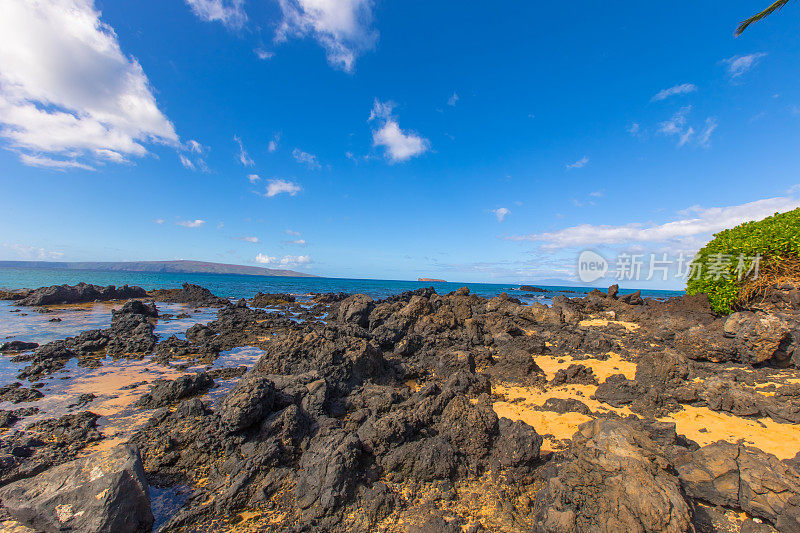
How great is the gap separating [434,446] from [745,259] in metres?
14.6

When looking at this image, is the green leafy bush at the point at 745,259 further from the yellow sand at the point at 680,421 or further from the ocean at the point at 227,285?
the ocean at the point at 227,285

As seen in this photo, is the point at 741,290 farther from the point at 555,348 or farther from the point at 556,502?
the point at 556,502

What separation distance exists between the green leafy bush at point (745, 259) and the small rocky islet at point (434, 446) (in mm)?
1738

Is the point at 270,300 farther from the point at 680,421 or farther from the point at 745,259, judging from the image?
the point at 745,259

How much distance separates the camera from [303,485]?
4.25m

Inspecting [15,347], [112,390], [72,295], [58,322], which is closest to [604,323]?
[112,390]

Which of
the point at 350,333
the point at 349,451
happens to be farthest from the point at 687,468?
the point at 350,333

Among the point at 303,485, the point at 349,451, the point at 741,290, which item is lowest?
the point at 303,485

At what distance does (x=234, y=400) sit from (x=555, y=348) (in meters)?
11.2

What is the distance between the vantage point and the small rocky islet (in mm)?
3629

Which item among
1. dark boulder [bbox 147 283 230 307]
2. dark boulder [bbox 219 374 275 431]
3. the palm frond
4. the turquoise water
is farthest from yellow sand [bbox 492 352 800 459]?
the turquoise water

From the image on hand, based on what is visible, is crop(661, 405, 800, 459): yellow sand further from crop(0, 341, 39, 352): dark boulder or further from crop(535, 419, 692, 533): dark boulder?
crop(0, 341, 39, 352): dark boulder

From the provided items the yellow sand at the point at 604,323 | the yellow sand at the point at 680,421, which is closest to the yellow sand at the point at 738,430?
the yellow sand at the point at 680,421

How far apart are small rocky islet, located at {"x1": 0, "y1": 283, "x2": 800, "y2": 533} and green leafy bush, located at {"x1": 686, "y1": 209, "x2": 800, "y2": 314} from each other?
5.70 ft
